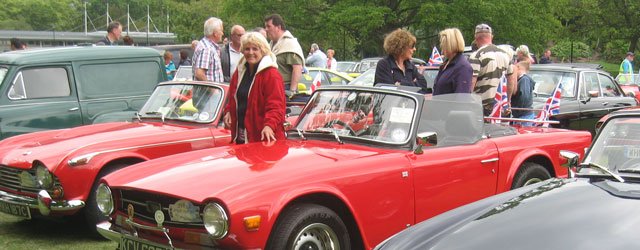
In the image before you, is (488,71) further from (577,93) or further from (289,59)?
(577,93)

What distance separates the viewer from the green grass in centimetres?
653

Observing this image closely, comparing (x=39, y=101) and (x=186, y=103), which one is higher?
(x=186, y=103)

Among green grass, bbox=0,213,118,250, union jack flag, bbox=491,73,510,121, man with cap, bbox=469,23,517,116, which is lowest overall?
green grass, bbox=0,213,118,250

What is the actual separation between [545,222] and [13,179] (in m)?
5.15

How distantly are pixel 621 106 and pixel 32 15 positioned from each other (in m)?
105

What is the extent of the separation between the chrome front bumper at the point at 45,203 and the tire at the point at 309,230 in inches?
104

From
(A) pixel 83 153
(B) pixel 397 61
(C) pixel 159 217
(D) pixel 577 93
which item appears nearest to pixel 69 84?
(A) pixel 83 153

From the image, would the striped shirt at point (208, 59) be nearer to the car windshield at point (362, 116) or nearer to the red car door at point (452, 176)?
the car windshield at point (362, 116)

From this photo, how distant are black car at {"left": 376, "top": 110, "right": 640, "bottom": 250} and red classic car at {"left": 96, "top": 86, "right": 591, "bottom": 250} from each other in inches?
42.0

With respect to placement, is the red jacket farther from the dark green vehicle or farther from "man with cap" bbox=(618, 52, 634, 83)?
"man with cap" bbox=(618, 52, 634, 83)

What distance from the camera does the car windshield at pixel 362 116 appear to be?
557cm

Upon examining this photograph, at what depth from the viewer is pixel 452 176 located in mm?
5551

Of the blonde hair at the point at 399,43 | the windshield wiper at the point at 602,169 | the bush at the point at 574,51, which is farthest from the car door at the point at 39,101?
the bush at the point at 574,51

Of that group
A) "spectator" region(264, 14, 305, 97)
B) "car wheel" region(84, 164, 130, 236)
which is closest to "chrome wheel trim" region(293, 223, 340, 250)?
"car wheel" region(84, 164, 130, 236)
